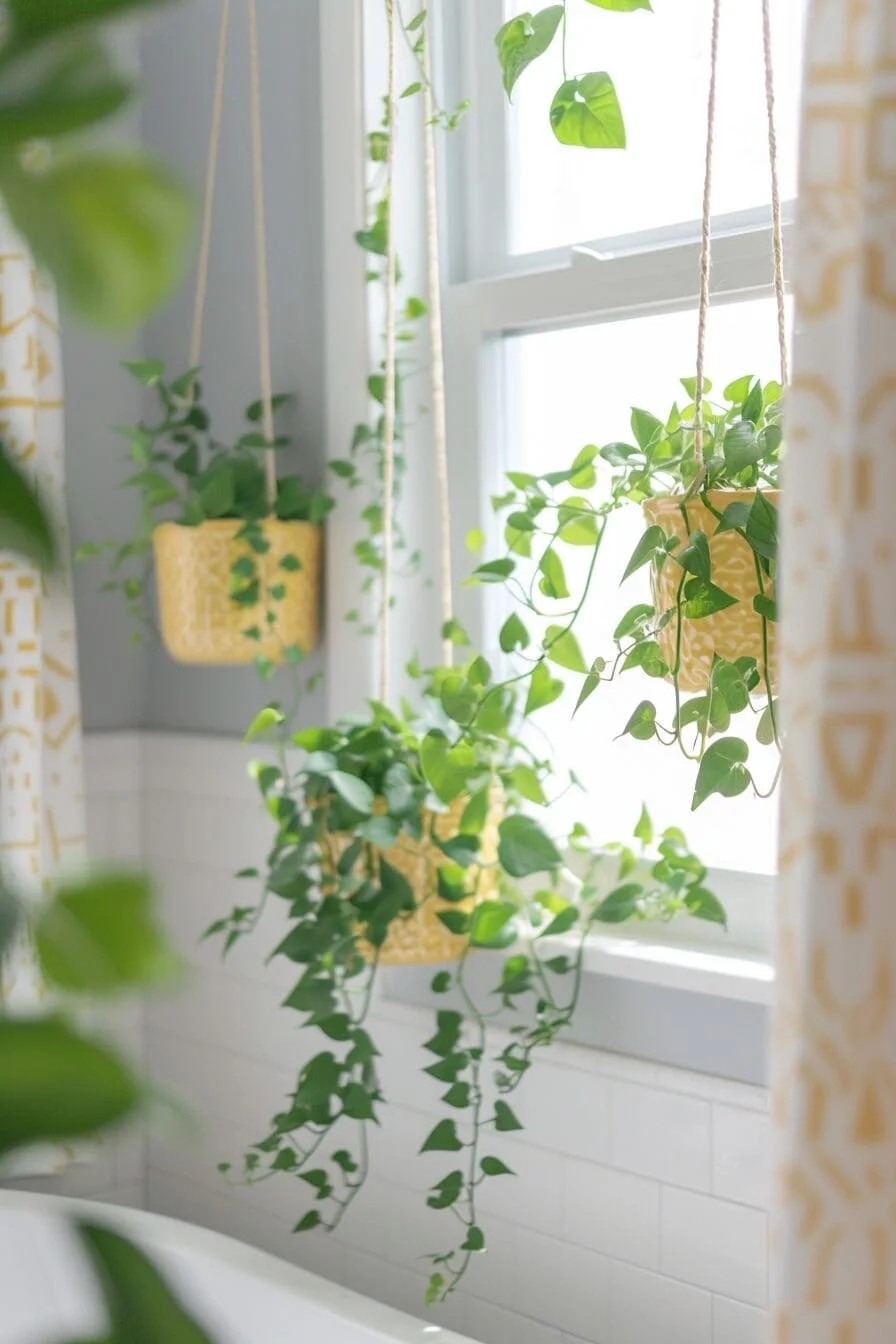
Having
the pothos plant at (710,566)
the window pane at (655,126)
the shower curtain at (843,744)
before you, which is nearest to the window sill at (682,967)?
the pothos plant at (710,566)

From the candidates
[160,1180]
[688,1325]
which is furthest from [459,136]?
[160,1180]

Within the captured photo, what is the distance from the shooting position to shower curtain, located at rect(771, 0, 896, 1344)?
57cm

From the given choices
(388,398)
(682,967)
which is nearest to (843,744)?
(682,967)

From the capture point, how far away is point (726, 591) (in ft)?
3.84

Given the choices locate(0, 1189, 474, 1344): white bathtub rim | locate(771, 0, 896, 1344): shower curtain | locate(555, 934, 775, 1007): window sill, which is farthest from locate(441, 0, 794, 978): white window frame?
locate(771, 0, 896, 1344): shower curtain

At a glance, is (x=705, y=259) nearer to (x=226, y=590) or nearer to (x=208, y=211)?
(x=226, y=590)

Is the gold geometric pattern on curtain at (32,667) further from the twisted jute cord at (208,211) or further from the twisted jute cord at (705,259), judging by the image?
the twisted jute cord at (705,259)

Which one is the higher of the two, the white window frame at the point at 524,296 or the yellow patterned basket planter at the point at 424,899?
the white window frame at the point at 524,296

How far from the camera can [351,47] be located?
1839 mm

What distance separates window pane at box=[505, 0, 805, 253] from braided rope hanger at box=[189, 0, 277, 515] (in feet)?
1.04

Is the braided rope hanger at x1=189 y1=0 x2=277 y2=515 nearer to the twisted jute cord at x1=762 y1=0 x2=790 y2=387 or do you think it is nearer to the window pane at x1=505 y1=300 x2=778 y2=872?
the window pane at x1=505 y1=300 x2=778 y2=872

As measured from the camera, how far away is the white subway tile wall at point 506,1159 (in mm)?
1535

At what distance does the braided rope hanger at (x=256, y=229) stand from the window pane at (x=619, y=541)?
30 cm

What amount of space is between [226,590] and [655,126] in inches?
27.9
